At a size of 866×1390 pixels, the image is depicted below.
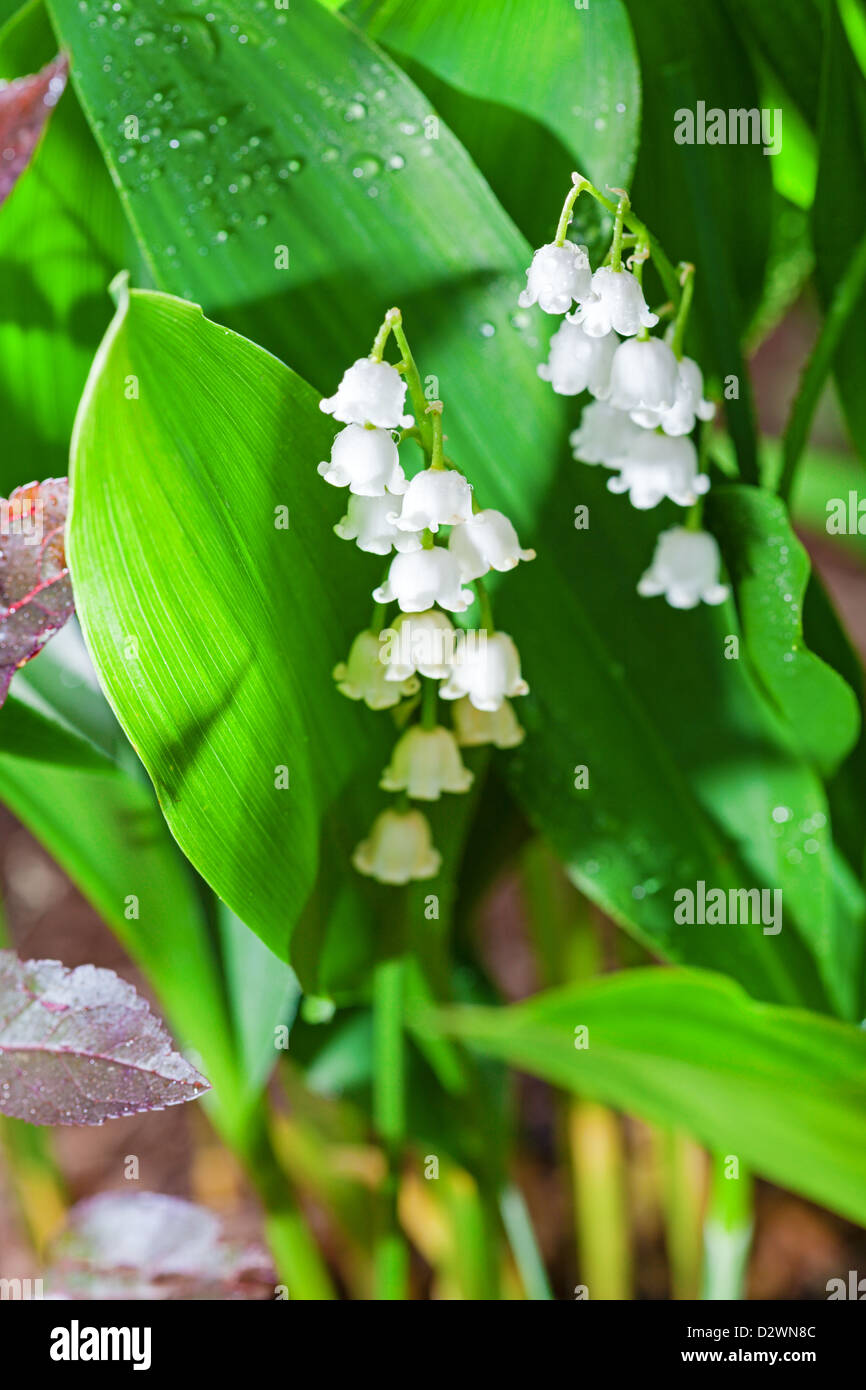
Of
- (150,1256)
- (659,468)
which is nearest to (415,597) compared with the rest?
(659,468)

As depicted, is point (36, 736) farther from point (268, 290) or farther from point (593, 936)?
point (593, 936)

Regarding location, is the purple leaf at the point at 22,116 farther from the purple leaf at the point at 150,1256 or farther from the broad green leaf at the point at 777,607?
the purple leaf at the point at 150,1256

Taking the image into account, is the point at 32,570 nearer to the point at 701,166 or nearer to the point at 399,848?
the point at 399,848

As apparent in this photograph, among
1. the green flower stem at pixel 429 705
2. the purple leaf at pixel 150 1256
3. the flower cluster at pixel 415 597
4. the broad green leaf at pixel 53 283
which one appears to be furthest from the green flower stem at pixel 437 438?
the purple leaf at pixel 150 1256

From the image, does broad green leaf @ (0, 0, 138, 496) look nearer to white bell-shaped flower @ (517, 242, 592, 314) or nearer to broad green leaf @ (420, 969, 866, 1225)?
white bell-shaped flower @ (517, 242, 592, 314)

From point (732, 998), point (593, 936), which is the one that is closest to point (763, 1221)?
point (593, 936)
